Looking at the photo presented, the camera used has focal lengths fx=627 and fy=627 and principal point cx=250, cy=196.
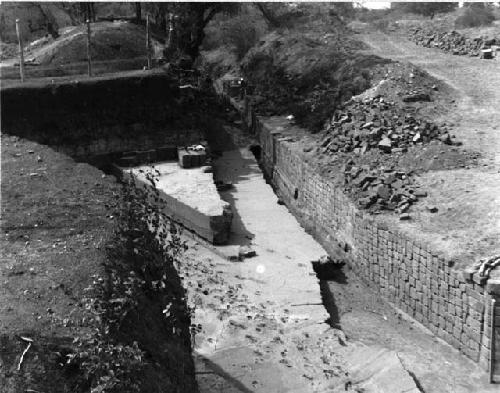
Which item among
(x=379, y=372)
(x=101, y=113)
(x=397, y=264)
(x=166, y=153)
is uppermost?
(x=101, y=113)

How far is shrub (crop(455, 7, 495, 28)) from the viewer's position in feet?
83.6

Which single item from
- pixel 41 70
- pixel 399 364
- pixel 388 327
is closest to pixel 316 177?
pixel 388 327

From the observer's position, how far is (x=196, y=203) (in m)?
11.4

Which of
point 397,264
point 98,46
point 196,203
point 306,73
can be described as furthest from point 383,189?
point 98,46

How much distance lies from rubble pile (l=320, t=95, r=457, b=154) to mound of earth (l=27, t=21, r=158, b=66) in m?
8.19

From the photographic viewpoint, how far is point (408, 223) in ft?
31.4

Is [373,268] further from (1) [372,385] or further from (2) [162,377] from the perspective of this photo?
(2) [162,377]

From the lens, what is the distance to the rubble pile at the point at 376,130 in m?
12.0

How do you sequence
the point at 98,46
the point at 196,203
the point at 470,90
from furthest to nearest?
the point at 98,46 < the point at 470,90 < the point at 196,203

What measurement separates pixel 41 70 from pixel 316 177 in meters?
7.68

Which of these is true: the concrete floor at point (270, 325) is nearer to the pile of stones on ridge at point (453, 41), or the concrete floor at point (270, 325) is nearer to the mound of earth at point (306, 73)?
the mound of earth at point (306, 73)

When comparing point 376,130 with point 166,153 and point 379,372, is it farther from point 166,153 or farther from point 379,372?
point 379,372

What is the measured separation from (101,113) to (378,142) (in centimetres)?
618

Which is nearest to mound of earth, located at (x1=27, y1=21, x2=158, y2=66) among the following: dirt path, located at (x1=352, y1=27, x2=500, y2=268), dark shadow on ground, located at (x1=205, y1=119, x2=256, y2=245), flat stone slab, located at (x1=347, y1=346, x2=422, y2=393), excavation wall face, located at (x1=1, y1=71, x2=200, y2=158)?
dark shadow on ground, located at (x1=205, y1=119, x2=256, y2=245)
